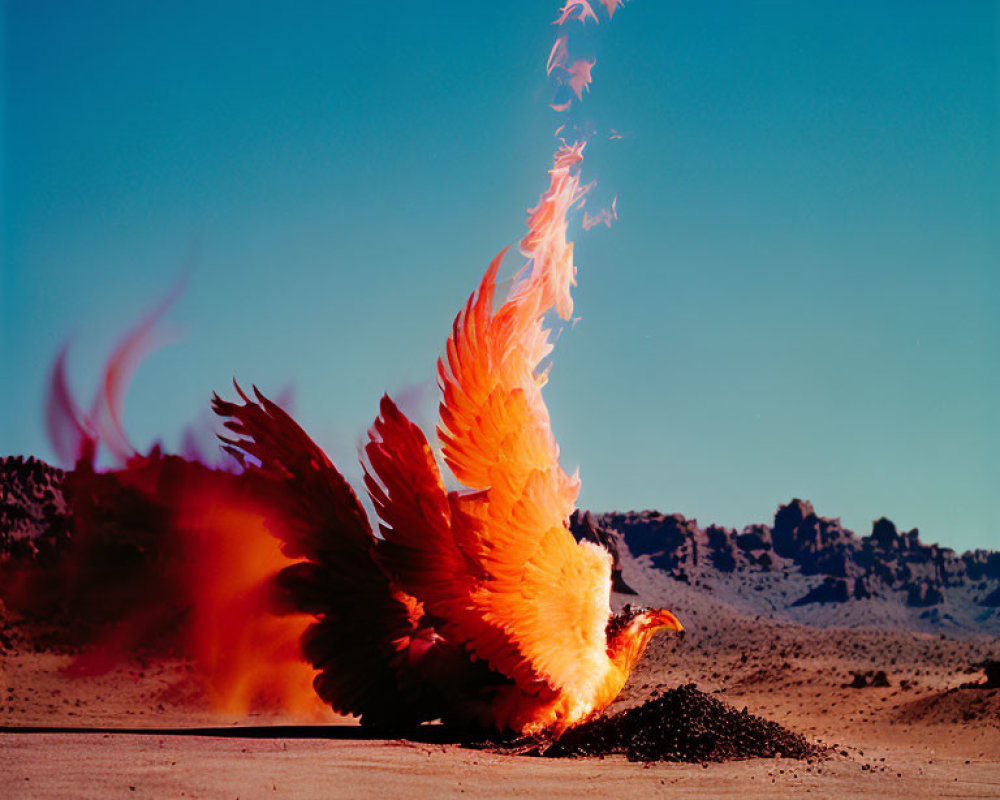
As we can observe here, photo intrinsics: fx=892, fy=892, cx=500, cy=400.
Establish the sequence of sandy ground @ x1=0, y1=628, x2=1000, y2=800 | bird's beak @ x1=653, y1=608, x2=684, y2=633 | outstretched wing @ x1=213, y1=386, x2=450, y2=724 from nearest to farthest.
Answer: sandy ground @ x1=0, y1=628, x2=1000, y2=800
outstretched wing @ x1=213, y1=386, x2=450, y2=724
bird's beak @ x1=653, y1=608, x2=684, y2=633

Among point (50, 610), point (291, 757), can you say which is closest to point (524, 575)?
point (291, 757)

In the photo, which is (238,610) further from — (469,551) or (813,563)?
(813,563)

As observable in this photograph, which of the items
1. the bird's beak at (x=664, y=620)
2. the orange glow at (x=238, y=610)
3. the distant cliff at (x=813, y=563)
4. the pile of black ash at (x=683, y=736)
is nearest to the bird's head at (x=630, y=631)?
the bird's beak at (x=664, y=620)

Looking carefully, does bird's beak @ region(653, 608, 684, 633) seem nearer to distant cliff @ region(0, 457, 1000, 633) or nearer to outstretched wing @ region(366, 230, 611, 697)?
outstretched wing @ region(366, 230, 611, 697)

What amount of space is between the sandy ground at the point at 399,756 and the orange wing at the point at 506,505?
62.6 inches

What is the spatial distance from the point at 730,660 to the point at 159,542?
25787 millimetres

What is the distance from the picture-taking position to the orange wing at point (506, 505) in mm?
11477

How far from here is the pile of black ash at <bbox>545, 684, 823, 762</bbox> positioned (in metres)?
11.1

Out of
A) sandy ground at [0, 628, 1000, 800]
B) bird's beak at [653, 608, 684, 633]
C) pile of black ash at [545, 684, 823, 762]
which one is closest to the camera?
sandy ground at [0, 628, 1000, 800]

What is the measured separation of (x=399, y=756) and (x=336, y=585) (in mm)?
3002

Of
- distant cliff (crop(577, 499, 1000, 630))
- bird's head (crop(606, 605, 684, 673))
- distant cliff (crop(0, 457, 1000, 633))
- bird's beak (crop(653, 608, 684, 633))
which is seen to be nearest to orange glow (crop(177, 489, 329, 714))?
bird's head (crop(606, 605, 684, 673))

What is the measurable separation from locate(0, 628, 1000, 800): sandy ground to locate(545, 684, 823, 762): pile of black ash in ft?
1.21

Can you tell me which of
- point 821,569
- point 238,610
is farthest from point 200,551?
point 821,569

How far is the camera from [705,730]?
11.4m
